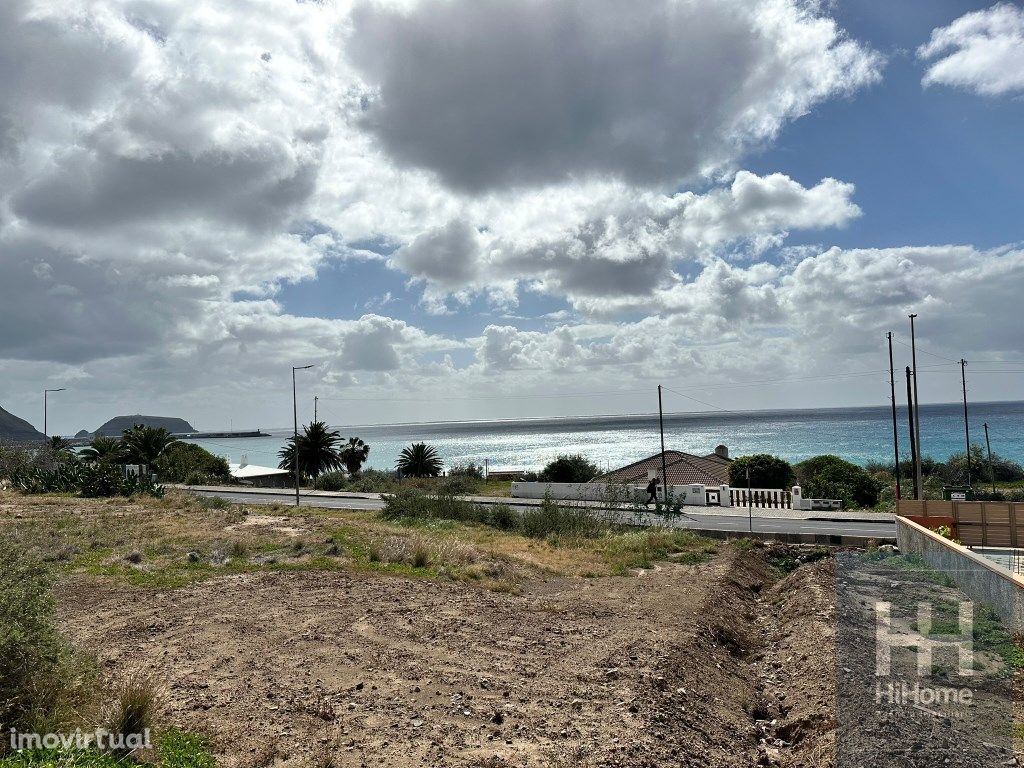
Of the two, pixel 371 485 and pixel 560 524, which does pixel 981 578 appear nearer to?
pixel 560 524

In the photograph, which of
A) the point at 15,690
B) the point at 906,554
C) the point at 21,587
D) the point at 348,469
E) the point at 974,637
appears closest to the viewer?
the point at 15,690

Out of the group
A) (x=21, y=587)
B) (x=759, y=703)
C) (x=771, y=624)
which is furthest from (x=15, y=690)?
(x=771, y=624)

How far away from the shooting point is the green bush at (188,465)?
50.0 m

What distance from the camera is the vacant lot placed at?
700 cm

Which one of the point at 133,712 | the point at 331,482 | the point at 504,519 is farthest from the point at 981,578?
the point at 331,482

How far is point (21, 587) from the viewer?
276 inches

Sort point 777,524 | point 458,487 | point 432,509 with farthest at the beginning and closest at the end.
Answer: point 458,487
point 432,509
point 777,524

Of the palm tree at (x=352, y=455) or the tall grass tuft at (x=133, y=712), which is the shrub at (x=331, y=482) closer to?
the palm tree at (x=352, y=455)

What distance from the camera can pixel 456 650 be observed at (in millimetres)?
9750

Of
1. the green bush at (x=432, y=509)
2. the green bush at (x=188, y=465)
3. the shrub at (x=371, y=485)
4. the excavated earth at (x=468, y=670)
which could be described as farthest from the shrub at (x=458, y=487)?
the green bush at (x=188, y=465)

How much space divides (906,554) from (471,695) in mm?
14281

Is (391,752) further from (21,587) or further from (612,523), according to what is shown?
(612,523)

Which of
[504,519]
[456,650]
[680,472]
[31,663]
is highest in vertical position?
[31,663]

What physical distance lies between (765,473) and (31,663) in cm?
3741
